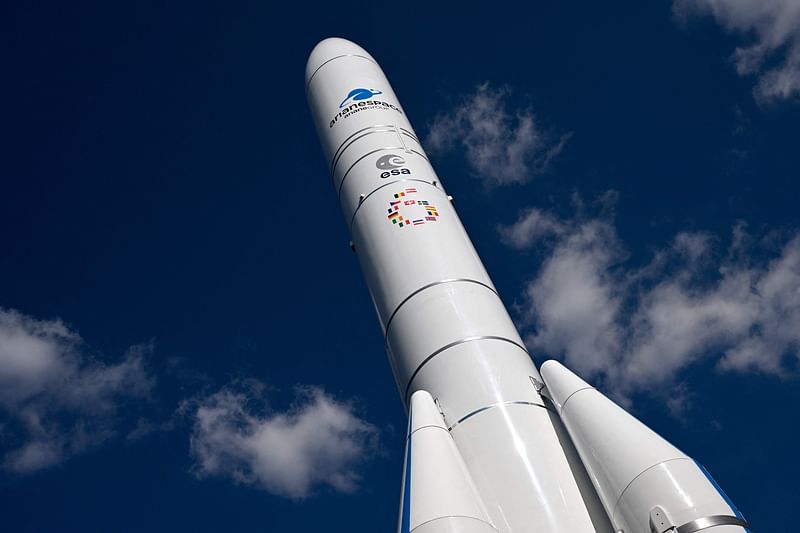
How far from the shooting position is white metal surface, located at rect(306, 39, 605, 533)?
19.6 feet

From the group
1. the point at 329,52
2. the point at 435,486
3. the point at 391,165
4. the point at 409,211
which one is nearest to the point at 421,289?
the point at 409,211

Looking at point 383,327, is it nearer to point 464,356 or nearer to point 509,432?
point 464,356

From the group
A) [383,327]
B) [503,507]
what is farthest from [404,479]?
[383,327]

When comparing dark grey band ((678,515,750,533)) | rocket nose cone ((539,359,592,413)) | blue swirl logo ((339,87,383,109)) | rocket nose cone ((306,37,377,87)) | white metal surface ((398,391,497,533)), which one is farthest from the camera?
rocket nose cone ((306,37,377,87))

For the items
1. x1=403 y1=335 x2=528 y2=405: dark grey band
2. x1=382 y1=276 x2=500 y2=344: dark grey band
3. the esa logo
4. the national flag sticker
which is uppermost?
the esa logo

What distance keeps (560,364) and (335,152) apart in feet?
17.1

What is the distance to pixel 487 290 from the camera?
8.06 m

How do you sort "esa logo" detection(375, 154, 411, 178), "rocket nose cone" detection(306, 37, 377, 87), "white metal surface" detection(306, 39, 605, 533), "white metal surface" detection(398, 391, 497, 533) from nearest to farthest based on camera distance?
"white metal surface" detection(398, 391, 497, 533)
"white metal surface" detection(306, 39, 605, 533)
"esa logo" detection(375, 154, 411, 178)
"rocket nose cone" detection(306, 37, 377, 87)

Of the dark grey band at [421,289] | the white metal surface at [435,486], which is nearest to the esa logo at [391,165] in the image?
the dark grey band at [421,289]

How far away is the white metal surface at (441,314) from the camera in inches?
235

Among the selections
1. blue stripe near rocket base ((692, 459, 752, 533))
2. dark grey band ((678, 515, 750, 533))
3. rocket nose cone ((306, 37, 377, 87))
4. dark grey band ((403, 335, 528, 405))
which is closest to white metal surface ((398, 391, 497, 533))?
dark grey band ((403, 335, 528, 405))

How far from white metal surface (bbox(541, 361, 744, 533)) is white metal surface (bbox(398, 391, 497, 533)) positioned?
3.73 feet

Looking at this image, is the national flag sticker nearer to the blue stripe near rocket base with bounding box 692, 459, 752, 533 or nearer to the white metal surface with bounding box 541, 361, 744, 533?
the white metal surface with bounding box 541, 361, 744, 533

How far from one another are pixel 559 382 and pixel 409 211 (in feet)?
10.4
